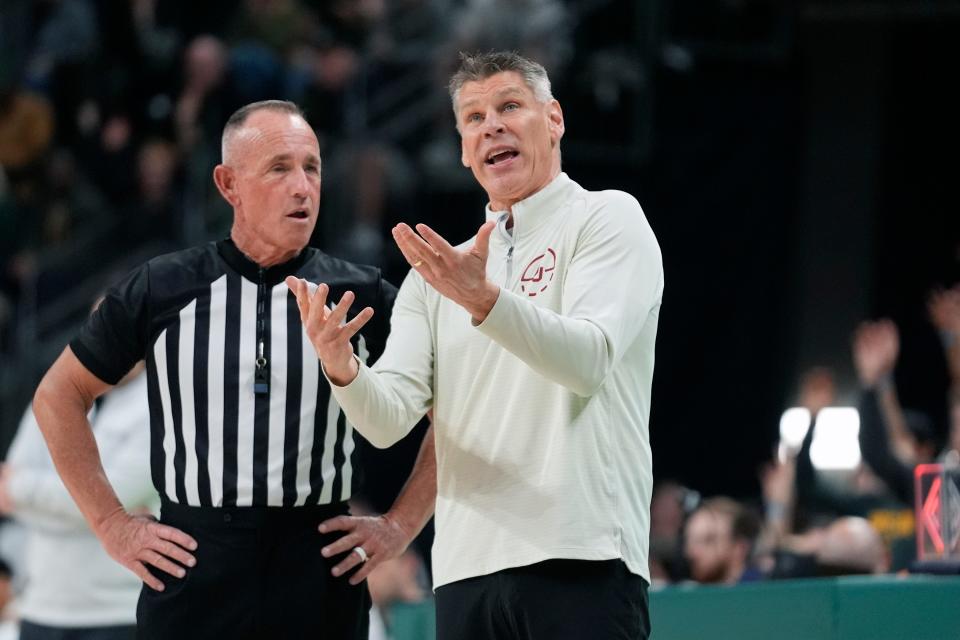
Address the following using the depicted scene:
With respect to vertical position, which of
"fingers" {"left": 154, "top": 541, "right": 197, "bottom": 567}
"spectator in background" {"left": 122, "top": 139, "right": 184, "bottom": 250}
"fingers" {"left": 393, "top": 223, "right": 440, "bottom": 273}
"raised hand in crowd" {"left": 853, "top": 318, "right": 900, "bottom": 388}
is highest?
"spectator in background" {"left": 122, "top": 139, "right": 184, "bottom": 250}

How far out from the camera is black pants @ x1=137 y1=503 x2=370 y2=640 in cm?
348

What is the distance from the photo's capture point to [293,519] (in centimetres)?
355

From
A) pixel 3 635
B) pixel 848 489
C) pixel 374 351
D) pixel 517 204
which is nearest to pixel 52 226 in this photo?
pixel 3 635

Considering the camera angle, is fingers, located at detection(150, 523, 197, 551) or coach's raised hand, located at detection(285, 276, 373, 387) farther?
fingers, located at detection(150, 523, 197, 551)

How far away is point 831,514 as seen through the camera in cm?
792

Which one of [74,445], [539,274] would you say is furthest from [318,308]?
[74,445]

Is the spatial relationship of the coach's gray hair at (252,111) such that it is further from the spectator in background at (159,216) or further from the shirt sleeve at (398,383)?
the spectator in background at (159,216)

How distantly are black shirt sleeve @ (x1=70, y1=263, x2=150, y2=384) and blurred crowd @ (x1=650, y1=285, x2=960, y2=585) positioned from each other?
2.95m

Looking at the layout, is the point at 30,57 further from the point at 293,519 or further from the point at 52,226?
the point at 293,519

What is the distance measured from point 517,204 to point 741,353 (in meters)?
9.08

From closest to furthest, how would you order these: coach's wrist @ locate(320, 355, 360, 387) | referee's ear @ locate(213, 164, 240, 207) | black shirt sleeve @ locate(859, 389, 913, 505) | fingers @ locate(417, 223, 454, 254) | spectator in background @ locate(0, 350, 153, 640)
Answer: fingers @ locate(417, 223, 454, 254) < coach's wrist @ locate(320, 355, 360, 387) < referee's ear @ locate(213, 164, 240, 207) < spectator in background @ locate(0, 350, 153, 640) < black shirt sleeve @ locate(859, 389, 913, 505)

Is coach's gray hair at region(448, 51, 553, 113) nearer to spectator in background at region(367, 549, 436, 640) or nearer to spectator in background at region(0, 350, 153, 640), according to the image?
spectator in background at region(0, 350, 153, 640)

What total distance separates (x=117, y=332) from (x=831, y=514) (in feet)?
17.0

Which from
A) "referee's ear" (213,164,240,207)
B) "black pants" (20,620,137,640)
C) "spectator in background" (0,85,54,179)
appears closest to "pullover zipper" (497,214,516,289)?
"referee's ear" (213,164,240,207)
